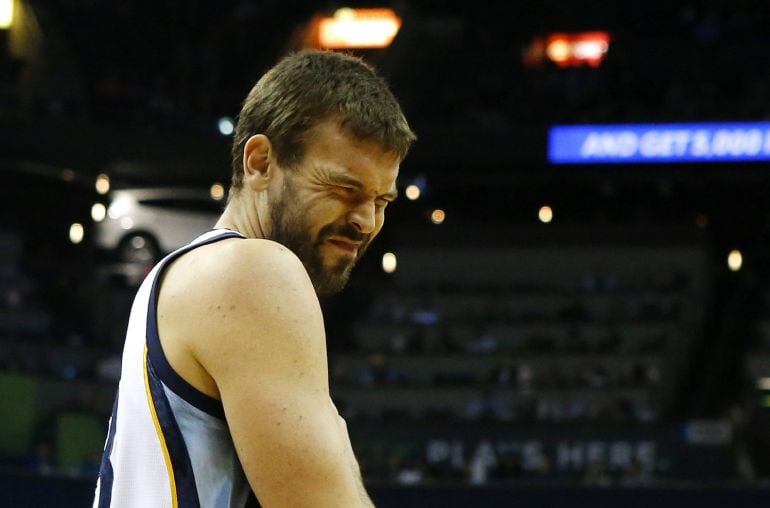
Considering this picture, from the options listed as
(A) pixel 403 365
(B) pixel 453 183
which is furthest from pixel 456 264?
(A) pixel 403 365

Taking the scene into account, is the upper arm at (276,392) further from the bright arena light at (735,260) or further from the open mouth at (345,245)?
the bright arena light at (735,260)

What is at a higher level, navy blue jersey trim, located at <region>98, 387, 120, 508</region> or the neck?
the neck

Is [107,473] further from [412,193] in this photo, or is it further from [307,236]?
[412,193]

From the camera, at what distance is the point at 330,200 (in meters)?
1.70

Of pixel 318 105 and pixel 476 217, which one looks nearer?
pixel 318 105

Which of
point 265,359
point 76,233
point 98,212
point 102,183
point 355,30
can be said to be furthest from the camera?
point 98,212

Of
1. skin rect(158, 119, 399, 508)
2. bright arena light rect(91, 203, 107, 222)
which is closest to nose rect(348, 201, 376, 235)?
skin rect(158, 119, 399, 508)

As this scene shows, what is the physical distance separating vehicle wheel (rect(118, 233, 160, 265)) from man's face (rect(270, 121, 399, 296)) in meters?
17.7

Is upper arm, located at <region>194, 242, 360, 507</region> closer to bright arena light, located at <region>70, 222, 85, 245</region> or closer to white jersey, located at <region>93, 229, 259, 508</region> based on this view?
white jersey, located at <region>93, 229, 259, 508</region>

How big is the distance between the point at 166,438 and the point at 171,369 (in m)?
0.09

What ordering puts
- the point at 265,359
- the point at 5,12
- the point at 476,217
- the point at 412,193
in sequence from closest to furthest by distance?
the point at 265,359 < the point at 5,12 < the point at 412,193 < the point at 476,217

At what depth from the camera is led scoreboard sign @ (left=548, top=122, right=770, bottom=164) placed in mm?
17188

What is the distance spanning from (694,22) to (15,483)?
43.6 ft

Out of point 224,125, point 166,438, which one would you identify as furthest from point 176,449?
point 224,125
